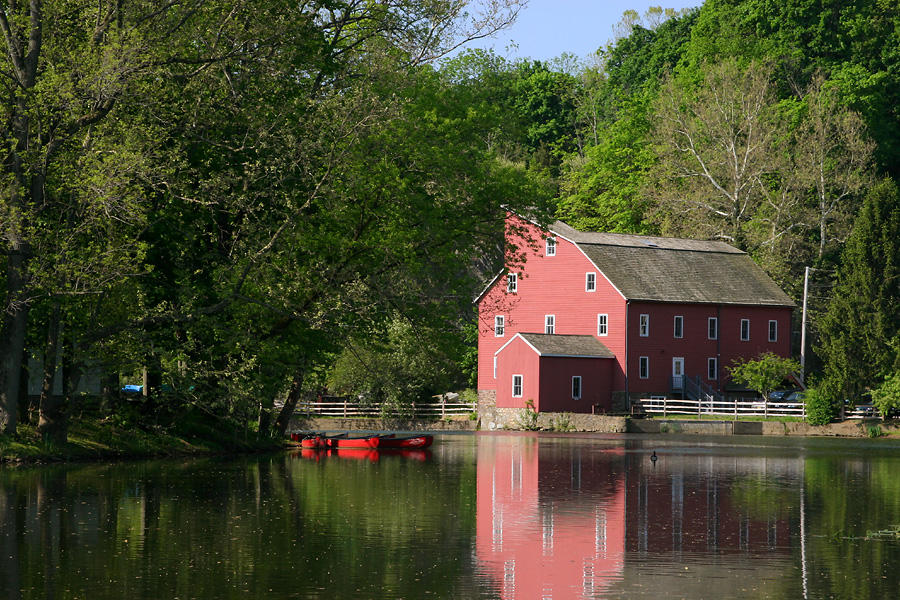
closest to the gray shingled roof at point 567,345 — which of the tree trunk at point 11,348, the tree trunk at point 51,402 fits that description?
the tree trunk at point 51,402

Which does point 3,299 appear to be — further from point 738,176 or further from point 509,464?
point 738,176

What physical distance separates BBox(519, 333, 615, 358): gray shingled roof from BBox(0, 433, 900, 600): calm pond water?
101 feet

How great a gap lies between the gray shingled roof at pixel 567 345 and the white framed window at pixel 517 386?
212cm

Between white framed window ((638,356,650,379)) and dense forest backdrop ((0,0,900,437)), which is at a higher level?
dense forest backdrop ((0,0,900,437))

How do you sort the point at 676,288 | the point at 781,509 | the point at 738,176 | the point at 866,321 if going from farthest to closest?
the point at 738,176
the point at 676,288
the point at 866,321
the point at 781,509

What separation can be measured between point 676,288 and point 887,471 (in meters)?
35.4

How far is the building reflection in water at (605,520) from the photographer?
15.9 m

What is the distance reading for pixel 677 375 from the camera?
71438mm

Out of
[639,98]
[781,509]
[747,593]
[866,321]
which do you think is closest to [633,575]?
[747,593]

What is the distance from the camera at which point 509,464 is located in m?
38.0

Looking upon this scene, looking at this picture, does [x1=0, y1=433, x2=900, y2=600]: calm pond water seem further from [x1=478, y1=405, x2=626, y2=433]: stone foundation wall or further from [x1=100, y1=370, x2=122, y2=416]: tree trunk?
[x1=478, y1=405, x2=626, y2=433]: stone foundation wall

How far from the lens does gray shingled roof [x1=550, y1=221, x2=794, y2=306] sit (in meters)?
70.6

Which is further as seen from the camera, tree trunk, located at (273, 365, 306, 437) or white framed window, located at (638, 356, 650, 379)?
white framed window, located at (638, 356, 650, 379)

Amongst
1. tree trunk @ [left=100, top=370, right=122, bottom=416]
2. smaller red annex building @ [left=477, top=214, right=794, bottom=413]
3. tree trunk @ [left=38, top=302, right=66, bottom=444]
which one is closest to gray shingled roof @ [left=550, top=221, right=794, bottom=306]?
smaller red annex building @ [left=477, top=214, right=794, bottom=413]
